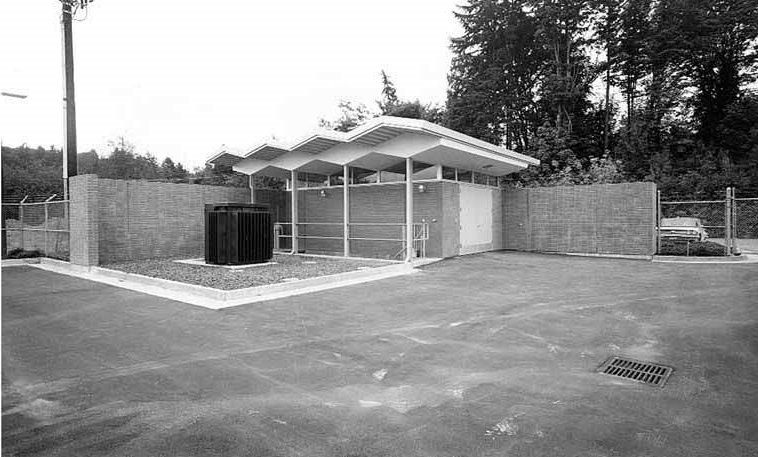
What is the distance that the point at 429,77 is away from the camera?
36094 mm

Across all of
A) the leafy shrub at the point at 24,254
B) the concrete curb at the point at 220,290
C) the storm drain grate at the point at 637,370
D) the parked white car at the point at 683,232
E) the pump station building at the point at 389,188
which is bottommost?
the storm drain grate at the point at 637,370

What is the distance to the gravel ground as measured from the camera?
8.51m

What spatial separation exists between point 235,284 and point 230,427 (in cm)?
529

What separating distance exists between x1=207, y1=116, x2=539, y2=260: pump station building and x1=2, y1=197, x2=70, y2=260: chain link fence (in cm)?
488

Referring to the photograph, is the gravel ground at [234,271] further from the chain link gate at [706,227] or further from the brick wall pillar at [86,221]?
the chain link gate at [706,227]

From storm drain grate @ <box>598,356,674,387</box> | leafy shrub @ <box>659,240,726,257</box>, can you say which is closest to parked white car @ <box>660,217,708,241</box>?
leafy shrub @ <box>659,240,726,257</box>

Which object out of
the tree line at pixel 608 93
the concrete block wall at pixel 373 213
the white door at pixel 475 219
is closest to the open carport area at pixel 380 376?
the concrete block wall at pixel 373 213

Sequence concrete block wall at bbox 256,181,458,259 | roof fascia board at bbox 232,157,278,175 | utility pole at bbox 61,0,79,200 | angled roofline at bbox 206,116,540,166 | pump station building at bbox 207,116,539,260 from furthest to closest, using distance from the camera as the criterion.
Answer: roof fascia board at bbox 232,157,278,175
concrete block wall at bbox 256,181,458,259
utility pole at bbox 61,0,79,200
pump station building at bbox 207,116,539,260
angled roofline at bbox 206,116,540,166

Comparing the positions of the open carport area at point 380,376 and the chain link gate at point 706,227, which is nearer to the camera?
the open carport area at point 380,376

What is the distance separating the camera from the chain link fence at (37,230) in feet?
43.4

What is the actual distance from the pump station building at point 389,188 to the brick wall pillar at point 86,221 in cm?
478

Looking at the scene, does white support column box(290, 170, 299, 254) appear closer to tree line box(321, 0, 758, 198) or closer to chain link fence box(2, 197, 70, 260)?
chain link fence box(2, 197, 70, 260)

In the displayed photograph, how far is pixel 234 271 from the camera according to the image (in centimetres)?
1027

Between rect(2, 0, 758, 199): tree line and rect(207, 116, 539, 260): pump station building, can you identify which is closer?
rect(207, 116, 539, 260): pump station building
